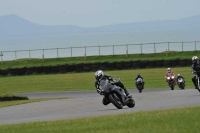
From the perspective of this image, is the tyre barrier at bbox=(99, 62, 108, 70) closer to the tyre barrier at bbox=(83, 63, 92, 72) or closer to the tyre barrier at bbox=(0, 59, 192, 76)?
the tyre barrier at bbox=(0, 59, 192, 76)

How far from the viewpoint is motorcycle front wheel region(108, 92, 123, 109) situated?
21.6 m

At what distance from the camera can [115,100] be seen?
21.7 meters

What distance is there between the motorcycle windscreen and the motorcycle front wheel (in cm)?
36

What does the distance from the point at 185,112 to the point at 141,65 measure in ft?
138

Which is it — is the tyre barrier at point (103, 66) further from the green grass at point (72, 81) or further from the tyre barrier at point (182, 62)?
the tyre barrier at point (182, 62)

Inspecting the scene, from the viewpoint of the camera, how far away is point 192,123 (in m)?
14.0

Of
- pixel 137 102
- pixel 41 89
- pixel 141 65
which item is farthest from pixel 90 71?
pixel 137 102

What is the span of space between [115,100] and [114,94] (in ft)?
0.65

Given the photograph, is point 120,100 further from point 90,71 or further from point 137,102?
point 90,71

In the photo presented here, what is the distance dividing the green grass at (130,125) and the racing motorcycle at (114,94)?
4.40 meters

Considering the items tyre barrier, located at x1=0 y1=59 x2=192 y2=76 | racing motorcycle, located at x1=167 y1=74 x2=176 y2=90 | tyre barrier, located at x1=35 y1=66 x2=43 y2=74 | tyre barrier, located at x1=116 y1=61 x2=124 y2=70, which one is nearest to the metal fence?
tyre barrier, located at x1=116 y1=61 x2=124 y2=70

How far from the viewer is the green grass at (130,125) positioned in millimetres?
13485

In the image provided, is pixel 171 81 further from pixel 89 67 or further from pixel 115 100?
pixel 89 67

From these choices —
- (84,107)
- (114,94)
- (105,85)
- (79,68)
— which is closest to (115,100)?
(114,94)
